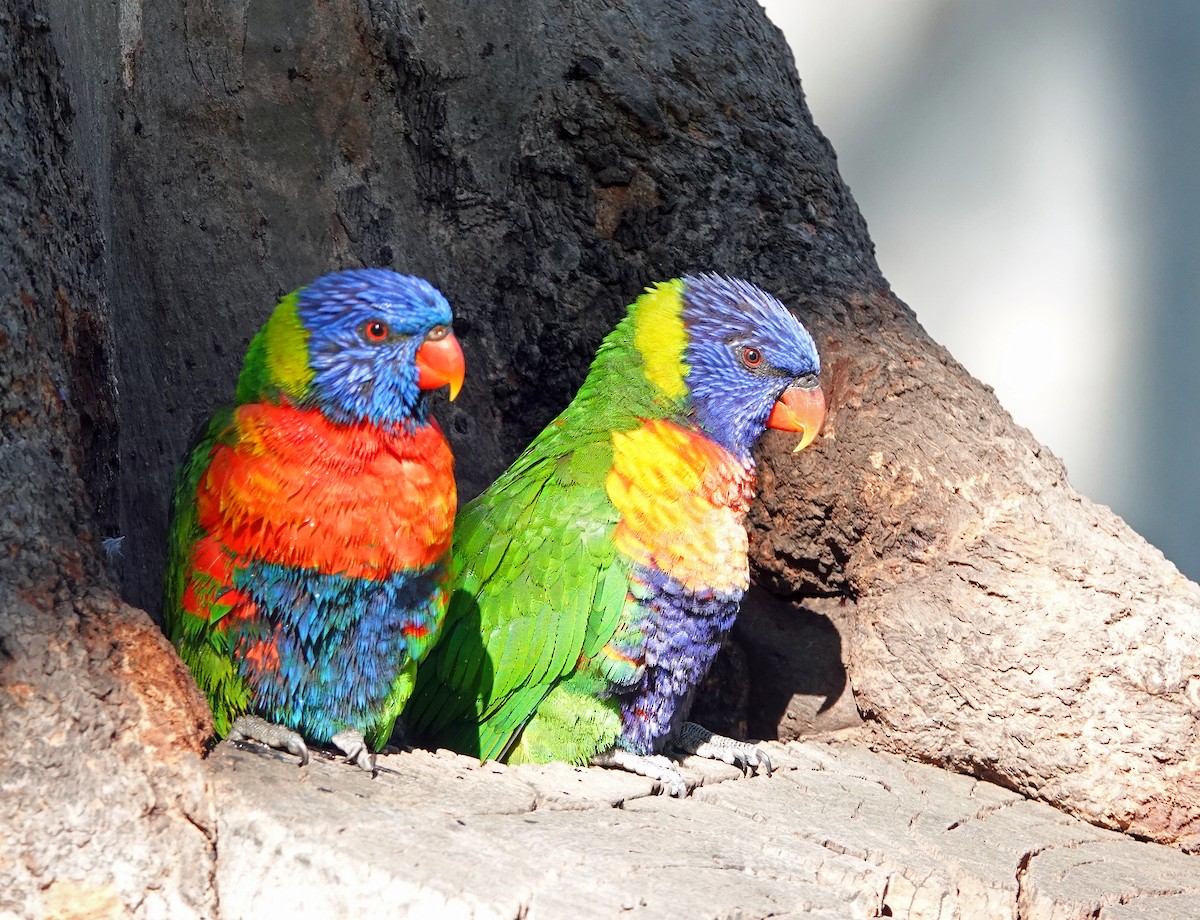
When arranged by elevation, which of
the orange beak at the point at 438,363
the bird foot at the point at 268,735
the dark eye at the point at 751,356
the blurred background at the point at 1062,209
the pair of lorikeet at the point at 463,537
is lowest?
the bird foot at the point at 268,735

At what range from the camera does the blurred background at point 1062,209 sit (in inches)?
225

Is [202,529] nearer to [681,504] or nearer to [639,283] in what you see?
[681,504]

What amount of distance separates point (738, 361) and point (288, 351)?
1233 millimetres

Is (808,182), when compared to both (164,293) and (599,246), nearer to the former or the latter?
(599,246)

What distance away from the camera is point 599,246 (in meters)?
3.82

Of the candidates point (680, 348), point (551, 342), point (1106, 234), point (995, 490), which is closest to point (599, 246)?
point (551, 342)

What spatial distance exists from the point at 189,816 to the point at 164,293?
1.99m

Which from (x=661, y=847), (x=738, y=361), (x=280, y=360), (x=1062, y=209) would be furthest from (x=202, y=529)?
(x=1062, y=209)

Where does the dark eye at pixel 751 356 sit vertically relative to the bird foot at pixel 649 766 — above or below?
above

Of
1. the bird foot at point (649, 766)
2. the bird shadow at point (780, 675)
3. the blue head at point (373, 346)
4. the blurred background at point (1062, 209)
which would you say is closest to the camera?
the blue head at point (373, 346)

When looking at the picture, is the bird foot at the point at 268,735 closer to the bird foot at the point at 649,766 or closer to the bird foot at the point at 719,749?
the bird foot at the point at 649,766

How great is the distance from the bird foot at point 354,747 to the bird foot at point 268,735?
82 millimetres

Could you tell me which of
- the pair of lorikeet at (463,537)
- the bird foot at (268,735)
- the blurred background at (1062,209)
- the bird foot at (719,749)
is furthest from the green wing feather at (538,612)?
the blurred background at (1062,209)

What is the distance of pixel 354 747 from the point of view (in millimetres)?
2492
